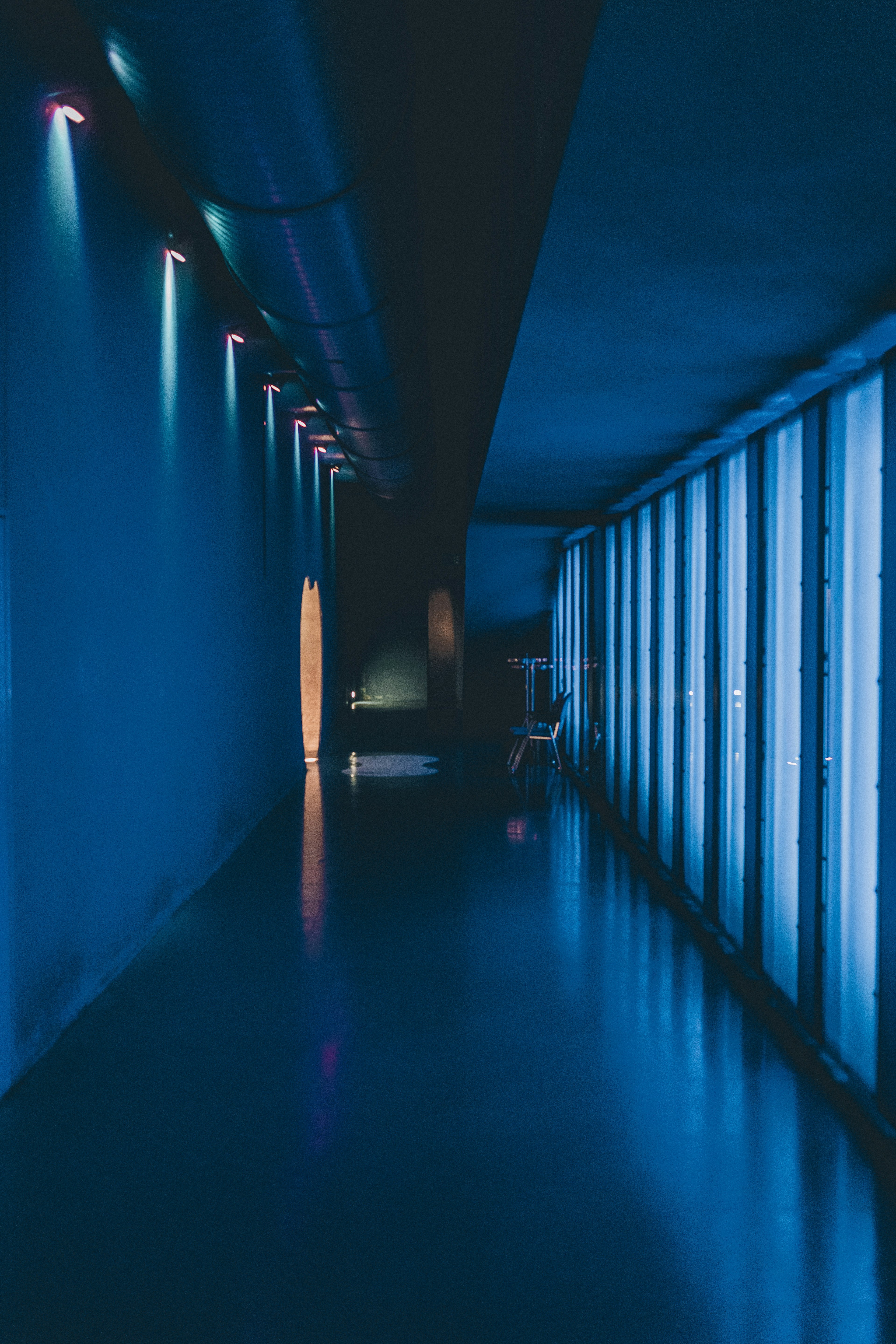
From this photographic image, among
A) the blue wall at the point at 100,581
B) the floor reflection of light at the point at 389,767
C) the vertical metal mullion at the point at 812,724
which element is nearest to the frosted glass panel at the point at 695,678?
the vertical metal mullion at the point at 812,724

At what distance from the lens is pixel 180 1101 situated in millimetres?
3119

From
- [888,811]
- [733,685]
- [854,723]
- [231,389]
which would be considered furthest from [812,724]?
[231,389]

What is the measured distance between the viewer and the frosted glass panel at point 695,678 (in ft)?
18.8

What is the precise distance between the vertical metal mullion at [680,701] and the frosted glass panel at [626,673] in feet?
5.47

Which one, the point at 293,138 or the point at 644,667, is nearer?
the point at 293,138

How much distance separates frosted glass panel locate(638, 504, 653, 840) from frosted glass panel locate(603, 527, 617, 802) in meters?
1.05

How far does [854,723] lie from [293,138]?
2.64m

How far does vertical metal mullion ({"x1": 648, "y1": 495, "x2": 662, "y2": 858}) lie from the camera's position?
22.9 ft

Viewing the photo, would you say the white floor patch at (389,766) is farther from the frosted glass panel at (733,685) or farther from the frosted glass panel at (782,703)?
the frosted glass panel at (782,703)

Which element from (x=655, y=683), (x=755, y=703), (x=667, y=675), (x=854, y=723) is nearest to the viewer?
(x=854, y=723)

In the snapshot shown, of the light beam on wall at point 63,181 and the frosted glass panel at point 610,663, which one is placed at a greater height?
the light beam on wall at point 63,181

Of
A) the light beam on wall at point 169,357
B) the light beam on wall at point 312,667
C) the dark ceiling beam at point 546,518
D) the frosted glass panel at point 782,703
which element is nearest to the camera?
the frosted glass panel at point 782,703

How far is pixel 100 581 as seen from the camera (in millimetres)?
4137

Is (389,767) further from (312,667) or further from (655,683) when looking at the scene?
(655,683)
